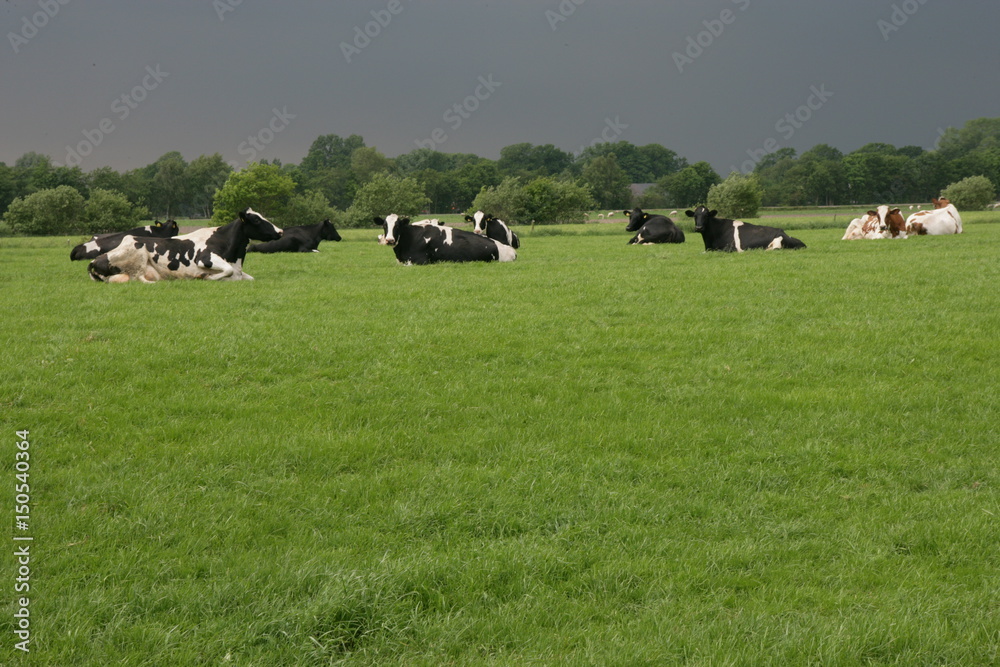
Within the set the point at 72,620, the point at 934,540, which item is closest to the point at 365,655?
the point at 72,620

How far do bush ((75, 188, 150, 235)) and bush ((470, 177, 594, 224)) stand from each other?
26.9 m

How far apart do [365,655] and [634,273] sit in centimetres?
1263

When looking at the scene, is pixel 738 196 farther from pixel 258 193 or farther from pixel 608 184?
pixel 608 184

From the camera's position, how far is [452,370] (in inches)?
303

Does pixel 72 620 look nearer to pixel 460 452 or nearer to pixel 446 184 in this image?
pixel 460 452

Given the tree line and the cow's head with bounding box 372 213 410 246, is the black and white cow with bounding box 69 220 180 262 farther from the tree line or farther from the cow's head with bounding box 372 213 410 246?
the tree line

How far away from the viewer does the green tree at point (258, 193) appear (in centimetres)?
5603

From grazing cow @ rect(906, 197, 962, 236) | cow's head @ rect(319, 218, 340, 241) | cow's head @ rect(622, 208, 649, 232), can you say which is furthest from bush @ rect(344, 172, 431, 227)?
grazing cow @ rect(906, 197, 962, 236)

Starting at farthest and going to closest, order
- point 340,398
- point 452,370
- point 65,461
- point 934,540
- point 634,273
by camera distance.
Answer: point 634,273, point 452,370, point 340,398, point 65,461, point 934,540

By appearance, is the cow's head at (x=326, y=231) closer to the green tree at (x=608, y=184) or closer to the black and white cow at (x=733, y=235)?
the black and white cow at (x=733, y=235)

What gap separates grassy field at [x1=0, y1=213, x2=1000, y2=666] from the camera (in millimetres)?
3393

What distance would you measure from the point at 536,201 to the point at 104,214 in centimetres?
3193

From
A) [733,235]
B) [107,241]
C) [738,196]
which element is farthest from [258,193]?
[733,235]

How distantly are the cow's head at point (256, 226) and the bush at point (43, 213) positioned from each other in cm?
A: 4439
